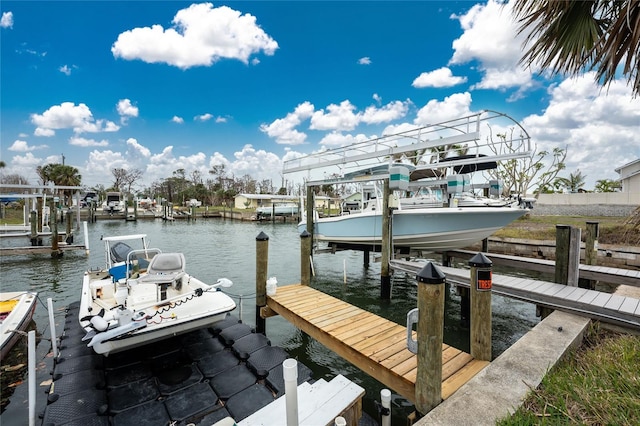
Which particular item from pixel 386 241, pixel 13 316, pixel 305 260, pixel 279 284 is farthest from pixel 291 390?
pixel 279 284

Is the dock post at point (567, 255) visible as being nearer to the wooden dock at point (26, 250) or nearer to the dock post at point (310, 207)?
the dock post at point (310, 207)

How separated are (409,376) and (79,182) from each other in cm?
5291

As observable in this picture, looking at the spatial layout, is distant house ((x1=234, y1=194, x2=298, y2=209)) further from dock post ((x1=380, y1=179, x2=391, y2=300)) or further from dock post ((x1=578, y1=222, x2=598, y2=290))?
dock post ((x1=578, y1=222, x2=598, y2=290))

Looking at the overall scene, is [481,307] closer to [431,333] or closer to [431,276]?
[431,333]

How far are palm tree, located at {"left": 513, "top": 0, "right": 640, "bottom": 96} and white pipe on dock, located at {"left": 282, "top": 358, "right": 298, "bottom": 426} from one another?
14.5 ft

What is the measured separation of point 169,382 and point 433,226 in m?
7.00

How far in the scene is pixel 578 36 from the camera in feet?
12.7

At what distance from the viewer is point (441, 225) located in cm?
829

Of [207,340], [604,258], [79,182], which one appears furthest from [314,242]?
[79,182]

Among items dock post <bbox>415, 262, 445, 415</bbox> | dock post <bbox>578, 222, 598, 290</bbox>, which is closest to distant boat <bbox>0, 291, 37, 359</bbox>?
dock post <bbox>415, 262, 445, 415</bbox>

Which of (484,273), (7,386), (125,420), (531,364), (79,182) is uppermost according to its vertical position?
(79,182)

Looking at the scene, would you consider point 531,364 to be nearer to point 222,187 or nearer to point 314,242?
point 314,242

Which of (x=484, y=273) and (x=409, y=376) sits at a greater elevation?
(x=484, y=273)

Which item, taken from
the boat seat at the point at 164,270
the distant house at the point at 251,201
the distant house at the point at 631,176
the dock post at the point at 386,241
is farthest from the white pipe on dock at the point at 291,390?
the distant house at the point at 251,201
